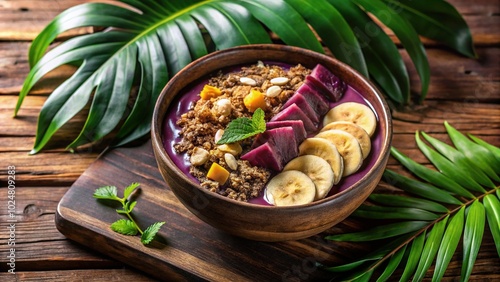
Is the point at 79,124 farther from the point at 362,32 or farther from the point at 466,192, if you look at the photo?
the point at 466,192

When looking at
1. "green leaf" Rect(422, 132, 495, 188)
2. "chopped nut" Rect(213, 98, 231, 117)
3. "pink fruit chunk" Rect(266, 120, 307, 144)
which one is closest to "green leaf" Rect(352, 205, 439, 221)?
"green leaf" Rect(422, 132, 495, 188)

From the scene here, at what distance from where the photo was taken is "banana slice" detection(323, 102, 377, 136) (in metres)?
2.49

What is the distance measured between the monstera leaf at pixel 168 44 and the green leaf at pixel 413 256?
2.96 ft

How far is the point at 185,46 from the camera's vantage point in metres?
2.98

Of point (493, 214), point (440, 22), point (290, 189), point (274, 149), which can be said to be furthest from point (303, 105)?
point (440, 22)

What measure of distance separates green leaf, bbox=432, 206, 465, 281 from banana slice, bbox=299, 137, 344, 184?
0.50 metres

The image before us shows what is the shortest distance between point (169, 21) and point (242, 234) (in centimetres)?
137

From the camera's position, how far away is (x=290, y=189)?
2.20m

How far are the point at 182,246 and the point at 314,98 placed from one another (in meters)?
0.80

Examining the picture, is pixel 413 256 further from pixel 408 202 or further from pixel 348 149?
pixel 348 149

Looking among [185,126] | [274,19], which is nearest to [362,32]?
[274,19]

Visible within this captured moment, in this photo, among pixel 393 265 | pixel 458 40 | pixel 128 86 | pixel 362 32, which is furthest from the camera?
pixel 458 40

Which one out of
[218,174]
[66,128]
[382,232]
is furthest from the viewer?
[66,128]

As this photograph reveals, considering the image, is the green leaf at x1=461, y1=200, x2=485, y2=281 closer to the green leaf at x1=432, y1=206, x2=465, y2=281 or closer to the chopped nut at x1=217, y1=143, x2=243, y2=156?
the green leaf at x1=432, y1=206, x2=465, y2=281
